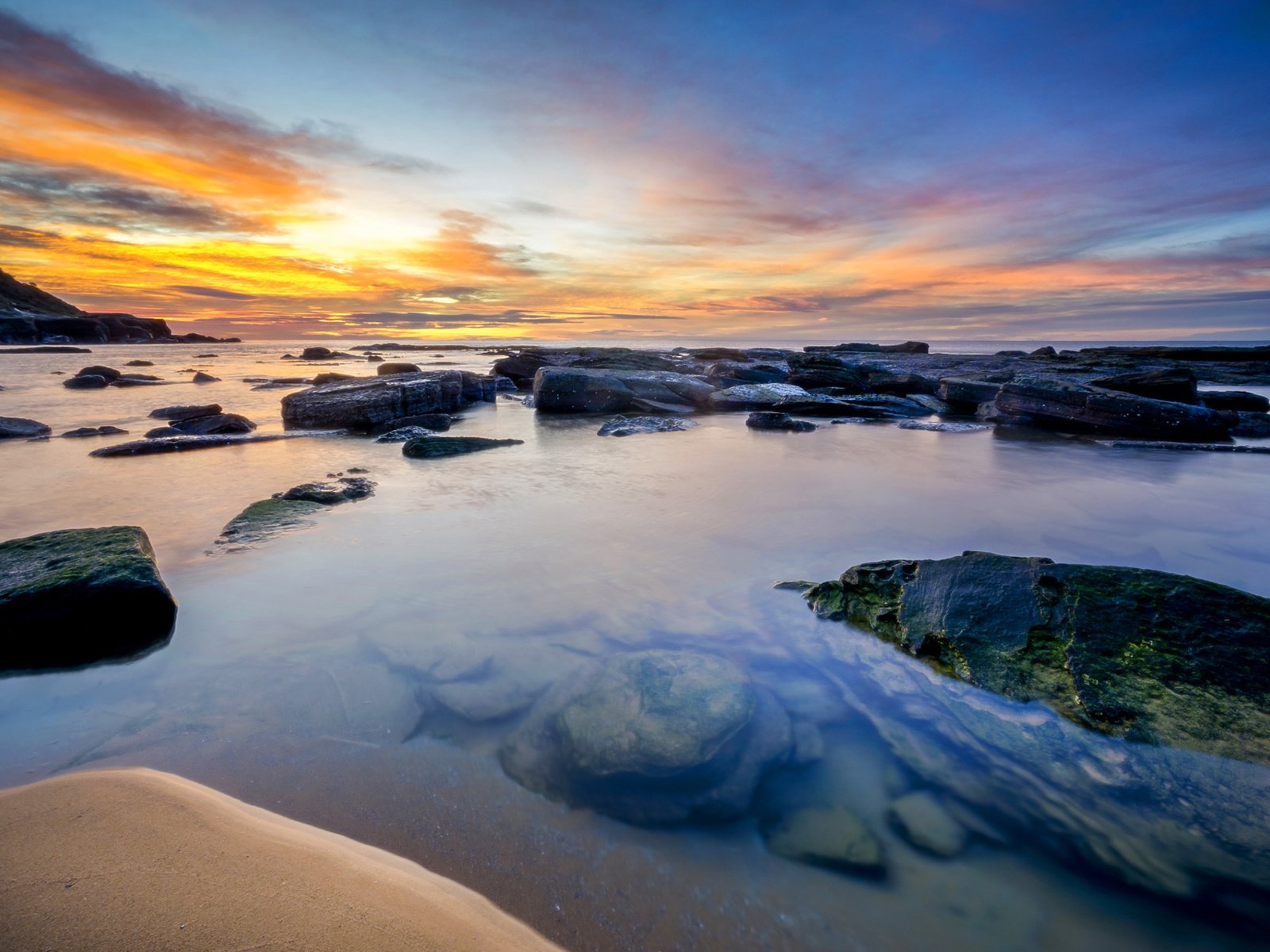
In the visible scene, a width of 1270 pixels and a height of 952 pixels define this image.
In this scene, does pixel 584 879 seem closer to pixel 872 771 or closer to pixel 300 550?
pixel 872 771

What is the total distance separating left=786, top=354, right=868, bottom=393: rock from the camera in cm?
1728

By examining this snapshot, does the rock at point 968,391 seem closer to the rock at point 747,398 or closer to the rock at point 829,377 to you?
the rock at point 829,377

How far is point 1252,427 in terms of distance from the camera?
1035cm

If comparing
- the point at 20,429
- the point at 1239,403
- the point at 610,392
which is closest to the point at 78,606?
the point at 20,429

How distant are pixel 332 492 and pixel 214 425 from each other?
580 centimetres

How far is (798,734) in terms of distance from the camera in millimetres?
2314

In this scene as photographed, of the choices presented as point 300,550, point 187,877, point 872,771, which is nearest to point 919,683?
point 872,771

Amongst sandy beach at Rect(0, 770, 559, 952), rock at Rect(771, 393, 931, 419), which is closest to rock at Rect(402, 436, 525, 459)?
sandy beach at Rect(0, 770, 559, 952)

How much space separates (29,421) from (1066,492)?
51.7ft

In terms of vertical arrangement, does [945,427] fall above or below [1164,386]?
below

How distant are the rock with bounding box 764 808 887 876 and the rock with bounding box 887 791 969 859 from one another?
13cm

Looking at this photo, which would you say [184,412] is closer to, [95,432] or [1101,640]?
[95,432]

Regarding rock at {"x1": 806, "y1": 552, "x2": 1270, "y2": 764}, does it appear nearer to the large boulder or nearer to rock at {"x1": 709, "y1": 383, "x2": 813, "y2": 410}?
the large boulder

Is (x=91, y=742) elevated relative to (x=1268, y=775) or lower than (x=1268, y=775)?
lower
